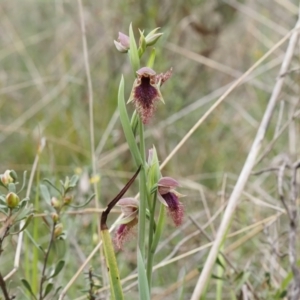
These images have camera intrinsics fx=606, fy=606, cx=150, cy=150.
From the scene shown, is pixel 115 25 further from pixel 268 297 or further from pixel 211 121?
pixel 268 297

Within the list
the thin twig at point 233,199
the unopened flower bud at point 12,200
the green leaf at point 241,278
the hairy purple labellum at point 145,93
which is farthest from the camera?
the green leaf at point 241,278

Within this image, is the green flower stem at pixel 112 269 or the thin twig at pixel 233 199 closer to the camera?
the green flower stem at pixel 112 269

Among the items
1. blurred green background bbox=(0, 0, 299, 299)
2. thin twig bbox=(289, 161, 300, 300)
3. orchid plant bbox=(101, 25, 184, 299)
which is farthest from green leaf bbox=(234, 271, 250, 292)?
blurred green background bbox=(0, 0, 299, 299)

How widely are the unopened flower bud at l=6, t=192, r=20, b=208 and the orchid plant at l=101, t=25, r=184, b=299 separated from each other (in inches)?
6.2

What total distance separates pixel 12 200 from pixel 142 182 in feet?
A: 0.72

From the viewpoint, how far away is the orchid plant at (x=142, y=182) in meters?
0.85

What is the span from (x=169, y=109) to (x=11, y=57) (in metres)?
1.27

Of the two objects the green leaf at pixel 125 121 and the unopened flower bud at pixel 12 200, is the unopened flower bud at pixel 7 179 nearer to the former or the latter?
the unopened flower bud at pixel 12 200

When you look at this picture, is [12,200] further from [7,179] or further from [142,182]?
[142,182]

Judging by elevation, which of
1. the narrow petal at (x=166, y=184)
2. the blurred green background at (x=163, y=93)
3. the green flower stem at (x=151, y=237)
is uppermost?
the blurred green background at (x=163, y=93)

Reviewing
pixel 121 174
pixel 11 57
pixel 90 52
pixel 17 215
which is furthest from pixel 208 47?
pixel 17 215

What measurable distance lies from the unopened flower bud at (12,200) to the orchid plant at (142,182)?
0.52 ft

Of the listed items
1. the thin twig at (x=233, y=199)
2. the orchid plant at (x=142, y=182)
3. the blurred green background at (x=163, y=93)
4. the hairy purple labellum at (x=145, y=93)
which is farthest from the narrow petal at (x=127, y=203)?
the blurred green background at (x=163, y=93)

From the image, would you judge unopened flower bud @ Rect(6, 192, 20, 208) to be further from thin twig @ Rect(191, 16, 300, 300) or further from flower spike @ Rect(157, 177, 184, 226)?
thin twig @ Rect(191, 16, 300, 300)
